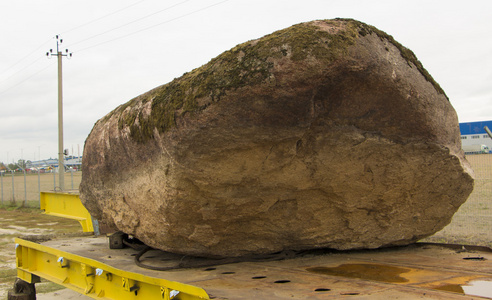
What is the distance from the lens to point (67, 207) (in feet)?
24.1

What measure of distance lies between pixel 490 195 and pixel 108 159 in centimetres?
854

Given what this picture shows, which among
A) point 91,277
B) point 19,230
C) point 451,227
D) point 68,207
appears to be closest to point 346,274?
point 91,277

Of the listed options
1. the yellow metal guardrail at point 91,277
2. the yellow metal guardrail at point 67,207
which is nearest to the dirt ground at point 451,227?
the yellow metal guardrail at point 67,207

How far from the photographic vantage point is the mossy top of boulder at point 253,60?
326 centimetres

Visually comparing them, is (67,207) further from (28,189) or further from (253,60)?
(28,189)

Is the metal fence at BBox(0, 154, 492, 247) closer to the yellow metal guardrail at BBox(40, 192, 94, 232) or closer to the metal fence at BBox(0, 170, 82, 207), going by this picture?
the yellow metal guardrail at BBox(40, 192, 94, 232)

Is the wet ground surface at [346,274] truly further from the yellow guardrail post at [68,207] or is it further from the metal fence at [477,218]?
the metal fence at [477,218]

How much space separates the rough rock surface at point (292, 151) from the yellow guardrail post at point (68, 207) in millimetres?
2017

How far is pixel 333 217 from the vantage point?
4461mm

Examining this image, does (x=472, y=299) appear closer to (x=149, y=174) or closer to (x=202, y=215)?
(x=202, y=215)

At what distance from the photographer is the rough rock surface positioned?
11.0 ft

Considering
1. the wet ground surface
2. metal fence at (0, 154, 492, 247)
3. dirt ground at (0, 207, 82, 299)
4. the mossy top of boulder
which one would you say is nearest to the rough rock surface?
the mossy top of boulder

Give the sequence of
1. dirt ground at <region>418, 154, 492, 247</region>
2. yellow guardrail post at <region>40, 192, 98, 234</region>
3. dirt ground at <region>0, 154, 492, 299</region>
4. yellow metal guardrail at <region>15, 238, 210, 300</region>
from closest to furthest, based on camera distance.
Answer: yellow metal guardrail at <region>15, 238, 210, 300</region>
yellow guardrail post at <region>40, 192, 98, 234</region>
dirt ground at <region>0, 154, 492, 299</region>
dirt ground at <region>418, 154, 492, 247</region>

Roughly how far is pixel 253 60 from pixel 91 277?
8.47 ft
